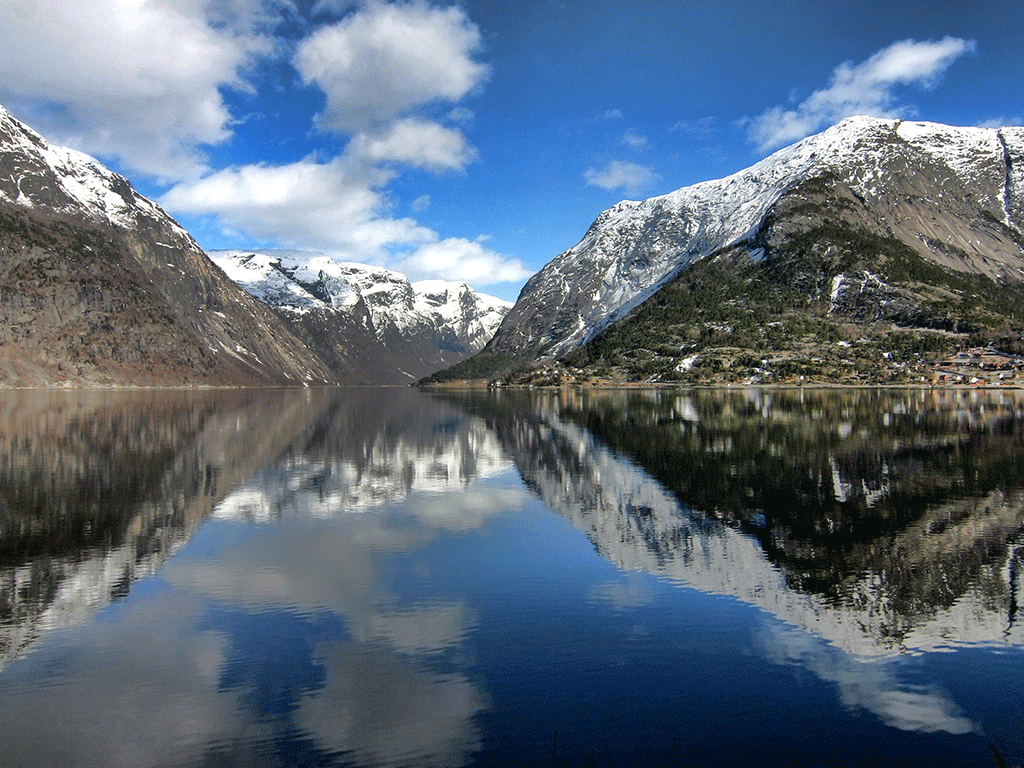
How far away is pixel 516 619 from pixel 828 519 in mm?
19603

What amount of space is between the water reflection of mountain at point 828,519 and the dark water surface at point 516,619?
0.20 m

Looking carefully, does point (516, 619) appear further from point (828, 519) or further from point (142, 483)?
point (142, 483)

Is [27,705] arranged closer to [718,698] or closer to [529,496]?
[718,698]

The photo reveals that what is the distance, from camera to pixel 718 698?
16.5m

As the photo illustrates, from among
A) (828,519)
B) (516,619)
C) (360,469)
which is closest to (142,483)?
Answer: (360,469)

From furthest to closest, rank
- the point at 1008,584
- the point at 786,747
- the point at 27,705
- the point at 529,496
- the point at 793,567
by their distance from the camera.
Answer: the point at 529,496
the point at 793,567
the point at 1008,584
the point at 27,705
the point at 786,747

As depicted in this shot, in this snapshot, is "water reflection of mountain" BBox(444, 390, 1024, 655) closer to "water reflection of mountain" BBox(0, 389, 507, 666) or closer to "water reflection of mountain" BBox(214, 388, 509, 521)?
"water reflection of mountain" BBox(214, 388, 509, 521)

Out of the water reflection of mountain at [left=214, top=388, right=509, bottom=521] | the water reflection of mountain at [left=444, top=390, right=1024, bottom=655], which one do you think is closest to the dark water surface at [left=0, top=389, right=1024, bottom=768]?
the water reflection of mountain at [left=444, top=390, right=1024, bottom=655]

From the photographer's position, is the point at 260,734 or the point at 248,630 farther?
the point at 248,630

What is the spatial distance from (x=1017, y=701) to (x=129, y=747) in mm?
19891

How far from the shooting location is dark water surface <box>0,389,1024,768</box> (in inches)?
588

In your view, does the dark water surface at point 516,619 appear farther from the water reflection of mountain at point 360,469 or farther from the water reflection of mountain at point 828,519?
the water reflection of mountain at point 360,469

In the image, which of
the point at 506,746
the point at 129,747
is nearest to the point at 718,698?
the point at 506,746

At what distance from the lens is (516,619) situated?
2192 cm
